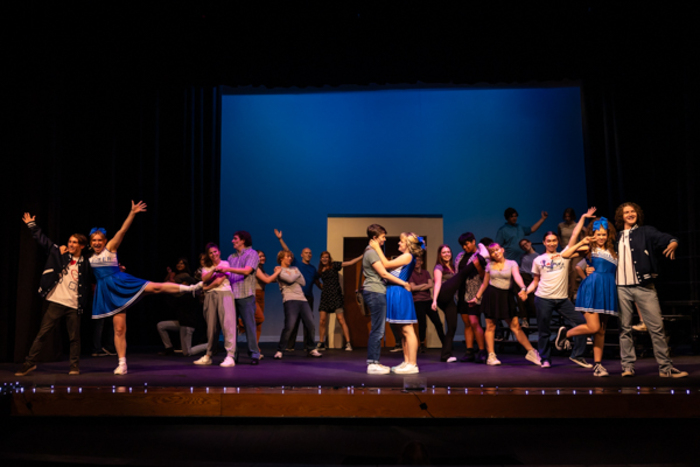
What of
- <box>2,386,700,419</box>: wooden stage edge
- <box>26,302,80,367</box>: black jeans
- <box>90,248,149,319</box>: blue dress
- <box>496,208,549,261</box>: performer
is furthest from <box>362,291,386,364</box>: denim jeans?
<box>496,208,549,261</box>: performer

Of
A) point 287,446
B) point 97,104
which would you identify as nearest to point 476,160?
point 97,104

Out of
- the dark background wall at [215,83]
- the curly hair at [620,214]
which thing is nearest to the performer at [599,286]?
the curly hair at [620,214]

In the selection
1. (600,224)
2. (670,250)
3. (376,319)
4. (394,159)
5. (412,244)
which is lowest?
(376,319)

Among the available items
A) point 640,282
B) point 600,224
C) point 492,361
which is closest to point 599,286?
point 640,282

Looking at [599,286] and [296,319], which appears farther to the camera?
[296,319]

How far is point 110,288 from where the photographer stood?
5320 mm

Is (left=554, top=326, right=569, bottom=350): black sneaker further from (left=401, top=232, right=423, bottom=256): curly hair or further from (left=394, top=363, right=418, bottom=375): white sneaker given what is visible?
(left=401, top=232, right=423, bottom=256): curly hair

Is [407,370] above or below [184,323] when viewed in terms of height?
below

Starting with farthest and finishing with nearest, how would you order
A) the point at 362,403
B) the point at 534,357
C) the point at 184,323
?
the point at 184,323, the point at 534,357, the point at 362,403

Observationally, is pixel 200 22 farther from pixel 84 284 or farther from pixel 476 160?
pixel 476 160

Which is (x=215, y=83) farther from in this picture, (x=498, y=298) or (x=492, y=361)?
(x=492, y=361)

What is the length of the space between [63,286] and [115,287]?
587mm

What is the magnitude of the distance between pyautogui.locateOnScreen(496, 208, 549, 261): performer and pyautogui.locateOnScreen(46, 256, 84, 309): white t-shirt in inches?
233

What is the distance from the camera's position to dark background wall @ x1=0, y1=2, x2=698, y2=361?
6.82 meters
